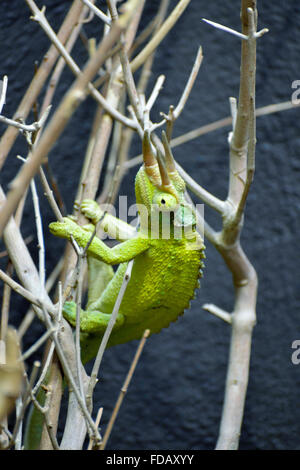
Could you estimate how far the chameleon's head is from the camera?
3.08 ft

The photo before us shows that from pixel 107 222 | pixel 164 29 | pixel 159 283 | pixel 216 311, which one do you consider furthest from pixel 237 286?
pixel 164 29

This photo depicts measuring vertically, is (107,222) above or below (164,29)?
below

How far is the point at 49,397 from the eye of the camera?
32.1 inches

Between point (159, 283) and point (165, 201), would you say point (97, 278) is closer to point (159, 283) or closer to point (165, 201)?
point (159, 283)

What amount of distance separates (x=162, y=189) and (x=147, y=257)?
0.54 ft

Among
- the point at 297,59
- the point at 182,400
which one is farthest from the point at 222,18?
the point at 182,400

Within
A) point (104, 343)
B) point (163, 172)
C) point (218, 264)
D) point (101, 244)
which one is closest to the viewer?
point (104, 343)

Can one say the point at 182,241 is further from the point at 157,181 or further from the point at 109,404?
the point at 109,404

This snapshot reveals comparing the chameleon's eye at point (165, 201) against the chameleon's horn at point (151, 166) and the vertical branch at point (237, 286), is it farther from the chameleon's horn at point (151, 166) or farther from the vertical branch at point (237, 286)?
the vertical branch at point (237, 286)

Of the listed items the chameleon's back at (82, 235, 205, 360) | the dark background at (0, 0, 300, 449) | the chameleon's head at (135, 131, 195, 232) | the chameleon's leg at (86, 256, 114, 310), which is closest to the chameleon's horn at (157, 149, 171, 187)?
the chameleon's head at (135, 131, 195, 232)

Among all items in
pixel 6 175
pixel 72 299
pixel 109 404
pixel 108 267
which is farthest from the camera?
pixel 109 404

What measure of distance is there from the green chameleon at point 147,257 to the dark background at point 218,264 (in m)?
0.69

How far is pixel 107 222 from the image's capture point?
1104 mm
